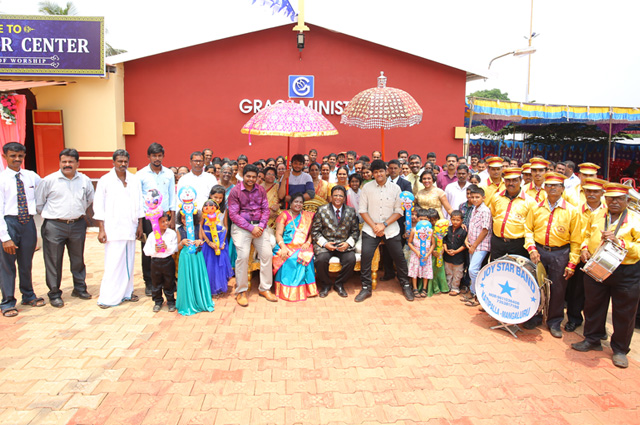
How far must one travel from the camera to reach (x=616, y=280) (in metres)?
4.02

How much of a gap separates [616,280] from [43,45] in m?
10.8

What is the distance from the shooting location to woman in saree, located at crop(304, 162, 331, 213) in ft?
20.5

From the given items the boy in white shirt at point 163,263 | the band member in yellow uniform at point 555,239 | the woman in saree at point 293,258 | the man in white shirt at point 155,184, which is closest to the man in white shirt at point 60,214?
the man in white shirt at point 155,184

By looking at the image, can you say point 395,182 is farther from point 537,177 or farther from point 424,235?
point 537,177

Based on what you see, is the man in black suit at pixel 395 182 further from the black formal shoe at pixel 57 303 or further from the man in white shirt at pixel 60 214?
the black formal shoe at pixel 57 303

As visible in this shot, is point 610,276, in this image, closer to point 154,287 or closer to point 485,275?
point 485,275

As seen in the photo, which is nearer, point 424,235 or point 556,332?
point 556,332

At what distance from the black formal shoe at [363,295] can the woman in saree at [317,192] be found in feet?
4.57

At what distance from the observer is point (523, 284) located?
4.39 metres

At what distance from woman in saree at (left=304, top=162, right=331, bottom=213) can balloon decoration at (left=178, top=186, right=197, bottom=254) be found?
1757mm

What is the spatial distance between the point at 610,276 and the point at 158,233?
4.84 meters

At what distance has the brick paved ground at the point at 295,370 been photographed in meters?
3.21

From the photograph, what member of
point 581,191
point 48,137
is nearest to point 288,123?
point 581,191

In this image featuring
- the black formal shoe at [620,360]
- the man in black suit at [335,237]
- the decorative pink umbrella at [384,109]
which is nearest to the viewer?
the black formal shoe at [620,360]
